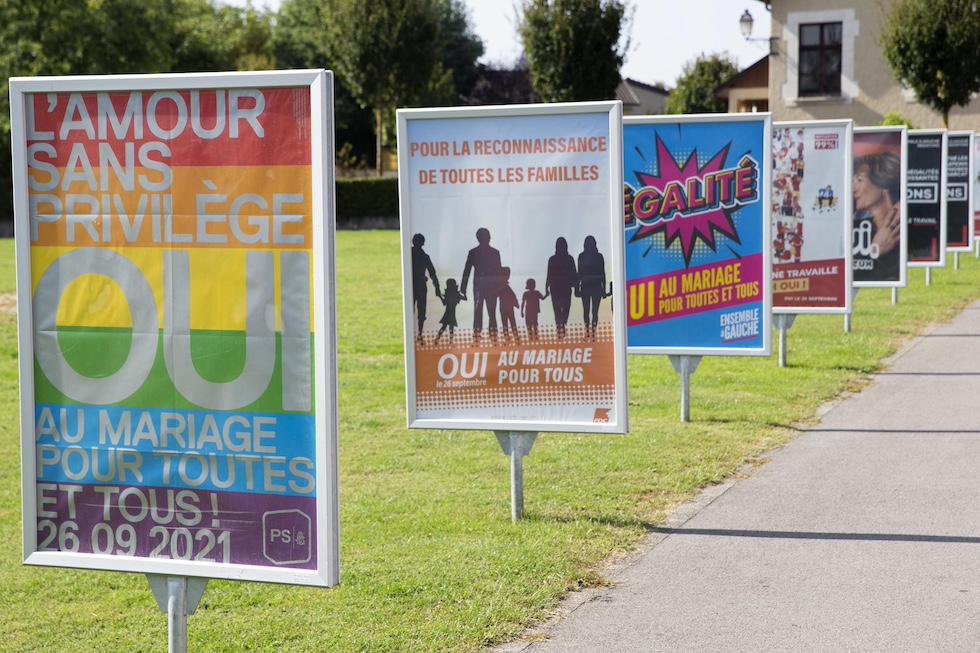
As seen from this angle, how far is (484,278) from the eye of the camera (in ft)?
20.4

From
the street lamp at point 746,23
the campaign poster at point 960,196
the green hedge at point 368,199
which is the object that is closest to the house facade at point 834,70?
the street lamp at point 746,23

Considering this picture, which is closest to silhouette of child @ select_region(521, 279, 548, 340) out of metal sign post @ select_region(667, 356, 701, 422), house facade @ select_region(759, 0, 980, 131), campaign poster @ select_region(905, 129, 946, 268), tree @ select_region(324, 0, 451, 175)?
metal sign post @ select_region(667, 356, 701, 422)

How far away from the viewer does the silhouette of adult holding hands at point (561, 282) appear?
6.11m

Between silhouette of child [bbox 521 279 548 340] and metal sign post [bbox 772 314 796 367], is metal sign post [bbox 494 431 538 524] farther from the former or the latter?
metal sign post [bbox 772 314 796 367]

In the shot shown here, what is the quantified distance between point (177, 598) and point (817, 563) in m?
3.00

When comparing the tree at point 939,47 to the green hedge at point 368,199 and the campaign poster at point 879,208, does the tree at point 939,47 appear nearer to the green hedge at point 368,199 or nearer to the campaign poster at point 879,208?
the green hedge at point 368,199

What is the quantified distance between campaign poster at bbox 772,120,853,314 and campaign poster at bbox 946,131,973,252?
961 centimetres

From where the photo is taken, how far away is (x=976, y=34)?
3084 centimetres

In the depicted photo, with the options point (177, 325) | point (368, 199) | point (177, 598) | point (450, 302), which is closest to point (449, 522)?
point (450, 302)

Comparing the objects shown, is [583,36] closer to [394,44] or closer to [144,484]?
[394,44]

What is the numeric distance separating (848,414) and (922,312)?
7.26m

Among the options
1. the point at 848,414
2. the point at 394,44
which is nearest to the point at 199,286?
the point at 848,414

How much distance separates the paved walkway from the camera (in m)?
4.60

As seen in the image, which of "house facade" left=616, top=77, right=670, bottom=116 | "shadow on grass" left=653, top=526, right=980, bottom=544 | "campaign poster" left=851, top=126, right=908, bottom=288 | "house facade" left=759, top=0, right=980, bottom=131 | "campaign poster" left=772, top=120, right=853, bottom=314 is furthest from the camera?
"house facade" left=616, top=77, right=670, bottom=116
